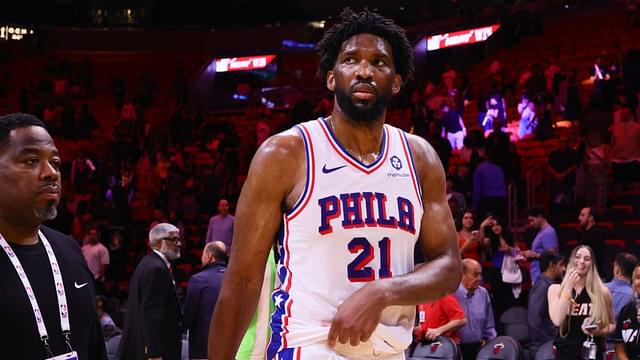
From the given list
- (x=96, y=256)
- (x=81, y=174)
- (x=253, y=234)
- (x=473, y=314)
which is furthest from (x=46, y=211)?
(x=81, y=174)

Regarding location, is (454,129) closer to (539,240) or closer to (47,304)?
(539,240)

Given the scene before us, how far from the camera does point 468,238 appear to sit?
12.6 metres

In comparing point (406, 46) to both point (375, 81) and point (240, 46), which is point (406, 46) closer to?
point (375, 81)

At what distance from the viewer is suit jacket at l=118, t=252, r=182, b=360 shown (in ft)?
28.9

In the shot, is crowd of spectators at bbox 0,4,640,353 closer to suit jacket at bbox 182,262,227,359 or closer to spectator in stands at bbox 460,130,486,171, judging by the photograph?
spectator in stands at bbox 460,130,486,171

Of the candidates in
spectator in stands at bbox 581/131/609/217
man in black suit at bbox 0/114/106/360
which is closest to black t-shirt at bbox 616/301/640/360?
man in black suit at bbox 0/114/106/360

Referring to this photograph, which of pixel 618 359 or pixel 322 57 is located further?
pixel 618 359

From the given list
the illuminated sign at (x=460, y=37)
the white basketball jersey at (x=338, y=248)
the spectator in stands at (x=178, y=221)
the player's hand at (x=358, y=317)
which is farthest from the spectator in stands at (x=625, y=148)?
the player's hand at (x=358, y=317)

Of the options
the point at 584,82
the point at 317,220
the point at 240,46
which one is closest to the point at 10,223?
the point at 317,220

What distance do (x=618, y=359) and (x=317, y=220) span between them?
595 cm

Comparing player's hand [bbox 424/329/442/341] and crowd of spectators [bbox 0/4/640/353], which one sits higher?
crowd of spectators [bbox 0/4/640/353]

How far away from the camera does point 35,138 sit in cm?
330

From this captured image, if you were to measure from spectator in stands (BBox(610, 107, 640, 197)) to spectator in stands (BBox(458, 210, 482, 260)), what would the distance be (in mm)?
3897

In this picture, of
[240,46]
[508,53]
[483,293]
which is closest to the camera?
[483,293]
